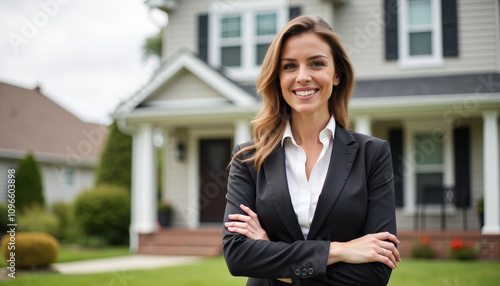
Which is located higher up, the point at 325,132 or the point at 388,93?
the point at 388,93

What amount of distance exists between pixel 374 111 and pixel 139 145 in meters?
5.07

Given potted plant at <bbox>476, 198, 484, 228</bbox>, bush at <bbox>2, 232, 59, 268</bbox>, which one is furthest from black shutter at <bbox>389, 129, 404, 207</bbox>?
bush at <bbox>2, 232, 59, 268</bbox>

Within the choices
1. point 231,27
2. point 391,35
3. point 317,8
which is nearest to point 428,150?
point 391,35

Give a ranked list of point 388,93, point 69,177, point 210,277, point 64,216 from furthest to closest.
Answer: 1. point 69,177
2. point 64,216
3. point 388,93
4. point 210,277

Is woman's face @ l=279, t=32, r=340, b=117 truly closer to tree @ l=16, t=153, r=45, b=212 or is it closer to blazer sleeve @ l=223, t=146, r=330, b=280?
blazer sleeve @ l=223, t=146, r=330, b=280

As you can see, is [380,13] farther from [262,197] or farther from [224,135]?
[262,197]

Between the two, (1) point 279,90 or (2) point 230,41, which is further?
(2) point 230,41

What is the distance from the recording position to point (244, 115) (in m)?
10.9

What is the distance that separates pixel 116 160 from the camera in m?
16.2

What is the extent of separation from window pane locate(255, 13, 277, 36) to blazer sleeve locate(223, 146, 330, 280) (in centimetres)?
1049

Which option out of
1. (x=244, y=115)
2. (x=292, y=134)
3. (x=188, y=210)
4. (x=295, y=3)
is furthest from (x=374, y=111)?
(x=292, y=134)

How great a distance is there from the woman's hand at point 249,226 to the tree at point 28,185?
16.7 m

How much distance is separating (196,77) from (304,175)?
9455 millimetres

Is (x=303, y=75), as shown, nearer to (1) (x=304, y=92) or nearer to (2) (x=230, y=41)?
(1) (x=304, y=92)
